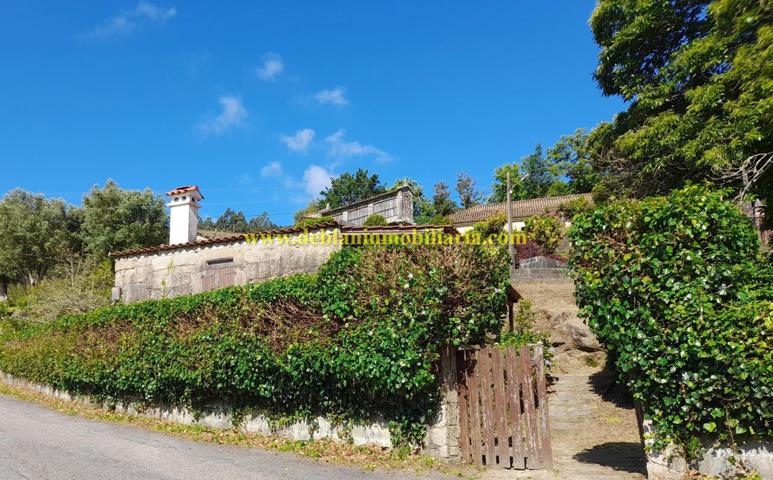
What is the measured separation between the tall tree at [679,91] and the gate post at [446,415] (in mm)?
5186

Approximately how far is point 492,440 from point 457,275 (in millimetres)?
2125

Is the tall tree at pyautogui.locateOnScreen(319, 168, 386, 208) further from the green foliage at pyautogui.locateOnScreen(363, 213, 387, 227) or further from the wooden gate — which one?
the wooden gate

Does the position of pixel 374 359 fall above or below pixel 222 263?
below

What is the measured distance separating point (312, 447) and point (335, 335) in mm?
1781

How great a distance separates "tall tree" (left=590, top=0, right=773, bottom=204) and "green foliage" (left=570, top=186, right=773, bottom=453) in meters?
2.58

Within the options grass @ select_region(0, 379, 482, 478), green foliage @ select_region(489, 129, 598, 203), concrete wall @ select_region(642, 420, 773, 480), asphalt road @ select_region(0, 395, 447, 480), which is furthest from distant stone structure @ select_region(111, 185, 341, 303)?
green foliage @ select_region(489, 129, 598, 203)

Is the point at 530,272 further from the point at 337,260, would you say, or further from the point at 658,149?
the point at 337,260

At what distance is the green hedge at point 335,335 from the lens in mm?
6117

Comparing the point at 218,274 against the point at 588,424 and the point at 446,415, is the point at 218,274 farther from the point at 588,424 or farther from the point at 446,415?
the point at 588,424

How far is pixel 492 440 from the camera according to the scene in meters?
5.98

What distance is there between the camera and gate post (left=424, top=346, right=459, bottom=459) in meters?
6.16

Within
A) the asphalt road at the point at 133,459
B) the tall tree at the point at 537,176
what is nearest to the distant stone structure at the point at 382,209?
the asphalt road at the point at 133,459

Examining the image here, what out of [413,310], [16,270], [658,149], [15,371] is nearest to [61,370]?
[15,371]

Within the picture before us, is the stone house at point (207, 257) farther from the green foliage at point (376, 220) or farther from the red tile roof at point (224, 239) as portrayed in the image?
the green foliage at point (376, 220)
